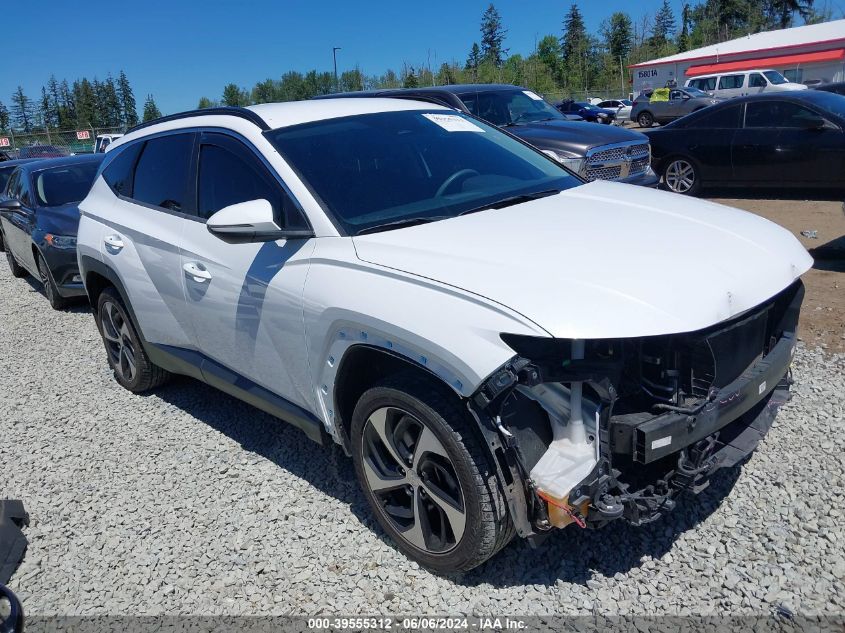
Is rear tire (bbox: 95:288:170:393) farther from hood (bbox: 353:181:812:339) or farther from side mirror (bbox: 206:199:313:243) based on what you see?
hood (bbox: 353:181:812:339)


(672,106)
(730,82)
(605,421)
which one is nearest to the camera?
(605,421)

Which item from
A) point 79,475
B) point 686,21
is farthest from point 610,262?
point 686,21

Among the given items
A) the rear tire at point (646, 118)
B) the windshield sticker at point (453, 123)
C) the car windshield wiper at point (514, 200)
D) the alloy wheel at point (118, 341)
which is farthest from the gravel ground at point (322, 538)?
the rear tire at point (646, 118)

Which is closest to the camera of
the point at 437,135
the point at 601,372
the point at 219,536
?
the point at 601,372

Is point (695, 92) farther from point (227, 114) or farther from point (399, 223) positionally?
point (399, 223)

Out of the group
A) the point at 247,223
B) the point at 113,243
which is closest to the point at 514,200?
the point at 247,223

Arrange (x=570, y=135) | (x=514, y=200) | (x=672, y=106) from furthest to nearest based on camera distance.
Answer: (x=672, y=106)
(x=570, y=135)
(x=514, y=200)

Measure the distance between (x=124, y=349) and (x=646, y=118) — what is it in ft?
92.9

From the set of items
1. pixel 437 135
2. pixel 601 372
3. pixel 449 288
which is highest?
Result: pixel 437 135

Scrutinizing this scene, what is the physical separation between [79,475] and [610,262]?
3347 mm

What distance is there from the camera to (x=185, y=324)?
399cm

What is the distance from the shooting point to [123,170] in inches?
189

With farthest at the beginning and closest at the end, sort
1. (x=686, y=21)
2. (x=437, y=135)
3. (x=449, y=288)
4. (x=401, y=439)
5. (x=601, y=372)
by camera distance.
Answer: (x=686, y=21) < (x=437, y=135) < (x=401, y=439) < (x=449, y=288) < (x=601, y=372)

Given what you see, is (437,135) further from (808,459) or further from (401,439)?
(808,459)
